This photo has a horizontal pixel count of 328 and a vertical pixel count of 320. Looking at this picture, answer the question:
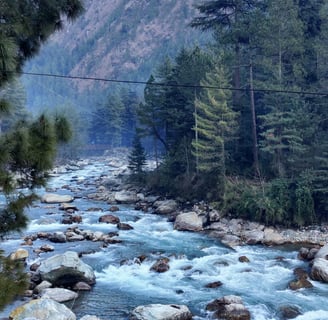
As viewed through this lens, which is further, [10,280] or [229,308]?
[229,308]

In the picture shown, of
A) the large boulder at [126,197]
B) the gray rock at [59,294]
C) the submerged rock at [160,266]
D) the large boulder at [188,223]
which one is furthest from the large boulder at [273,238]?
the large boulder at [126,197]

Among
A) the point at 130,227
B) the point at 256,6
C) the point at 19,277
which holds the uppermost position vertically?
the point at 256,6

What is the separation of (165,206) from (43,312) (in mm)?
15964

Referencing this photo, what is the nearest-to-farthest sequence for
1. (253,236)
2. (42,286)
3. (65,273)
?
(42,286), (65,273), (253,236)

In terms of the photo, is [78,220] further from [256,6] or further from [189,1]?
→ [189,1]

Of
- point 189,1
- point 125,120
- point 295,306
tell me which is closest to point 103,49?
point 189,1

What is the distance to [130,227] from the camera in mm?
21906

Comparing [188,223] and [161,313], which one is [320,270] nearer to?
[161,313]

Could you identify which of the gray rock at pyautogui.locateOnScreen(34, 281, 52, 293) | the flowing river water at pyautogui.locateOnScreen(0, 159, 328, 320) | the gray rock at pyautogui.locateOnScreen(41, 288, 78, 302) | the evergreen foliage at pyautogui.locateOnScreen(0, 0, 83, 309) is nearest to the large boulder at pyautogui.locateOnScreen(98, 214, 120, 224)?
the flowing river water at pyautogui.locateOnScreen(0, 159, 328, 320)

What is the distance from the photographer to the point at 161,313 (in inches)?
443

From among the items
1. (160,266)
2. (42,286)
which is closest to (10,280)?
(42,286)

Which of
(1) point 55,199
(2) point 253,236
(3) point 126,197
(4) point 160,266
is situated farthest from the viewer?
(3) point 126,197

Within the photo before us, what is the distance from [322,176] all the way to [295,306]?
984cm

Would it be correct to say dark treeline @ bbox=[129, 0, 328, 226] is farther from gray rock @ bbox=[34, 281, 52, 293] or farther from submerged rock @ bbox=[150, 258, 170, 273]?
gray rock @ bbox=[34, 281, 52, 293]
